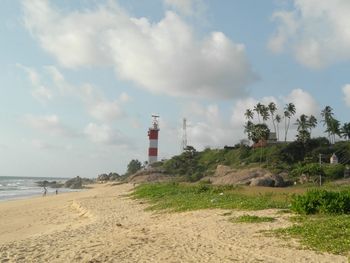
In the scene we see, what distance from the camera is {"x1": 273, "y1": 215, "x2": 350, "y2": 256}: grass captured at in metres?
11.1

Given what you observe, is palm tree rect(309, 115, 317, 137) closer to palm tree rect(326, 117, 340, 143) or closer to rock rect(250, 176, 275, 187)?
palm tree rect(326, 117, 340, 143)

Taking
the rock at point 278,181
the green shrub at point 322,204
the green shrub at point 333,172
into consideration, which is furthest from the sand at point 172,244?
the green shrub at point 333,172

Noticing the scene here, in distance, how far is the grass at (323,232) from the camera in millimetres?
11133

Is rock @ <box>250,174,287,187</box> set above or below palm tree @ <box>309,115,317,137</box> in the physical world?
below

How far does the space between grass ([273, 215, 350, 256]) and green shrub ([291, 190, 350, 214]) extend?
0.72 metres

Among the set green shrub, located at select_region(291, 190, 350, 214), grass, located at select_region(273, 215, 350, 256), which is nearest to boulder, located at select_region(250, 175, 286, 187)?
green shrub, located at select_region(291, 190, 350, 214)

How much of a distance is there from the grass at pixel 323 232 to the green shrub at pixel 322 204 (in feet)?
2.36

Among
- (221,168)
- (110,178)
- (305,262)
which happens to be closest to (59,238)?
(305,262)

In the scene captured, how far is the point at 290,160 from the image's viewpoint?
77000 mm

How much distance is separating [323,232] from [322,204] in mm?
3841

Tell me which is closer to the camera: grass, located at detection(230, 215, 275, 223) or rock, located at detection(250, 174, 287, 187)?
grass, located at detection(230, 215, 275, 223)

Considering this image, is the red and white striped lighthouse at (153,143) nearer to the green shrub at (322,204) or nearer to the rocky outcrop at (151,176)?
the rocky outcrop at (151,176)

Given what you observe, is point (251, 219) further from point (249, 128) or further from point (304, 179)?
point (249, 128)

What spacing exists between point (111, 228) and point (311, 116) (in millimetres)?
84184
